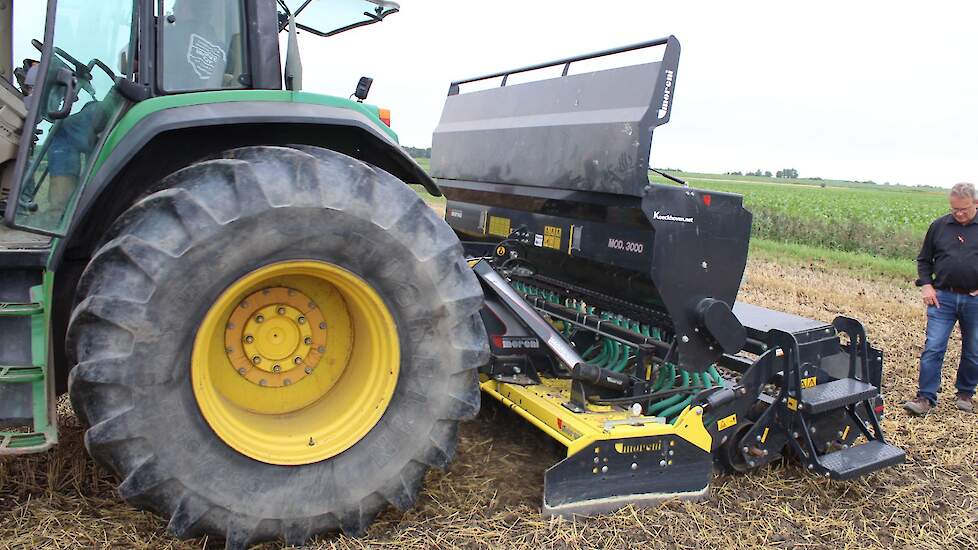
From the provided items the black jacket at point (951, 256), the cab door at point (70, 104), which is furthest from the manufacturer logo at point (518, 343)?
the black jacket at point (951, 256)

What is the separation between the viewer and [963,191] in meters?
4.98

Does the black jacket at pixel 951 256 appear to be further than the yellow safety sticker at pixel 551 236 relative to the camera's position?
Yes

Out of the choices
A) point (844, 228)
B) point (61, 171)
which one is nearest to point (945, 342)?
point (61, 171)

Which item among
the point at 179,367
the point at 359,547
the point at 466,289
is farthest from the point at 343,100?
the point at 359,547

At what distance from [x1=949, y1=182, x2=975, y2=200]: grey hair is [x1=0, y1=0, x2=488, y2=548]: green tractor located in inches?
158

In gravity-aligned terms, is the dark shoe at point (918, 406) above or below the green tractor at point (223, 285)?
below

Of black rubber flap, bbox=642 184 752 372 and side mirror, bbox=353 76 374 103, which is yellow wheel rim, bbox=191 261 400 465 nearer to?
side mirror, bbox=353 76 374 103

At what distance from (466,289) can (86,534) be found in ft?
5.26

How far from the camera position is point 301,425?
2.71 meters

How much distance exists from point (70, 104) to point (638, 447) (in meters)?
2.64

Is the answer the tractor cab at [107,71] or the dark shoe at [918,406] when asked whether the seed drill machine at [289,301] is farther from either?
the dark shoe at [918,406]

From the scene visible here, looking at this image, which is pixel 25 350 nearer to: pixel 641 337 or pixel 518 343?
pixel 518 343

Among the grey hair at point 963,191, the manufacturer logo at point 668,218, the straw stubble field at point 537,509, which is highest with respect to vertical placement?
the grey hair at point 963,191

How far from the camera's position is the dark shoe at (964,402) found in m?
4.98
